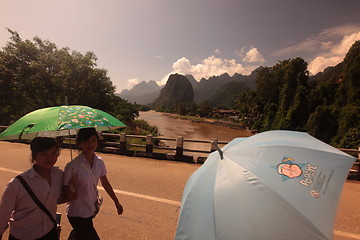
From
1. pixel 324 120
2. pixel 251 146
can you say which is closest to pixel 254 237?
pixel 251 146

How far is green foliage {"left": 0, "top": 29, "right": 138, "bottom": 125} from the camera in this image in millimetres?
15930

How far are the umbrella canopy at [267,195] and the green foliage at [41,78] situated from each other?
20.6 meters

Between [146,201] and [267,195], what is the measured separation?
3773mm

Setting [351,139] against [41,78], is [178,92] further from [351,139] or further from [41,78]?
[351,139]

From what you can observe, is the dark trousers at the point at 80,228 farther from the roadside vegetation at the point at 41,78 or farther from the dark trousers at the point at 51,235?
the roadside vegetation at the point at 41,78

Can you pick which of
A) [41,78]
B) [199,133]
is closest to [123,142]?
[41,78]

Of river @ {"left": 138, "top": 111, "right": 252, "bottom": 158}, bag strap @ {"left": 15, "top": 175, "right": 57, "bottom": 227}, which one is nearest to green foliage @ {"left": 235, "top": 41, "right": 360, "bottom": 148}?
river @ {"left": 138, "top": 111, "right": 252, "bottom": 158}

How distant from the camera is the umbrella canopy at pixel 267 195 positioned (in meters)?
1.06

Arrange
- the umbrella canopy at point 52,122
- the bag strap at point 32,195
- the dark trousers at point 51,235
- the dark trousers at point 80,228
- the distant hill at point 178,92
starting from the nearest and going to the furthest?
the bag strap at point 32,195
the dark trousers at point 51,235
the umbrella canopy at point 52,122
the dark trousers at point 80,228
the distant hill at point 178,92

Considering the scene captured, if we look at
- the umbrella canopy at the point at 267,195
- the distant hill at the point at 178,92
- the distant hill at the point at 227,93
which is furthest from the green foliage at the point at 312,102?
the distant hill at the point at 178,92

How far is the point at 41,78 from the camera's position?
16812 millimetres

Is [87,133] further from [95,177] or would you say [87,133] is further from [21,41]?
[21,41]

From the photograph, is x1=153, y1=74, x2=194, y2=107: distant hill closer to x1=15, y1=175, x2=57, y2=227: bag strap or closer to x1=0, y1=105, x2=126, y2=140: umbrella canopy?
x1=0, y1=105, x2=126, y2=140: umbrella canopy

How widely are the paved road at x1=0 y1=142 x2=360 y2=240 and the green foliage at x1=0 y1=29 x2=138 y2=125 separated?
12.2 m
